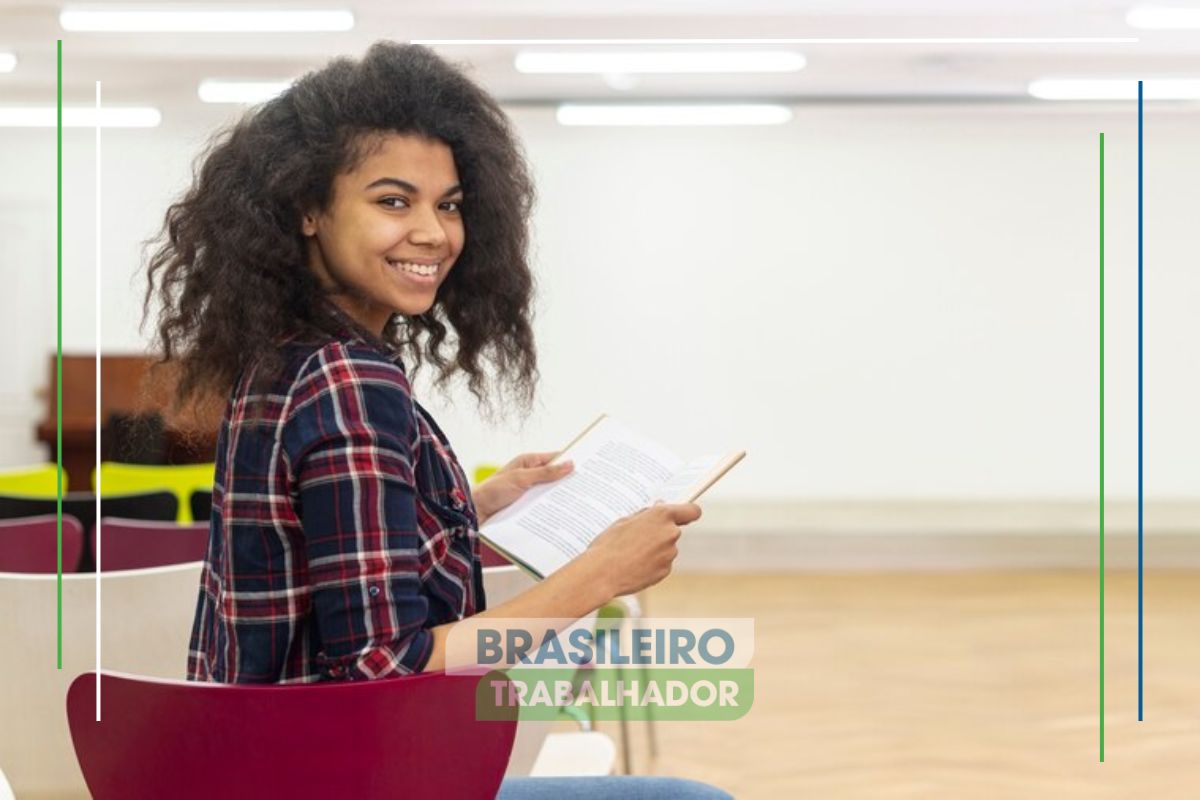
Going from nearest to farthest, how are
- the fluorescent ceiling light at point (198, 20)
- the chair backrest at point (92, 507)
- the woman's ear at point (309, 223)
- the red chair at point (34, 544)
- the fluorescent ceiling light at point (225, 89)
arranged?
the woman's ear at point (309, 223) < the red chair at point (34, 544) < the chair backrest at point (92, 507) < the fluorescent ceiling light at point (198, 20) < the fluorescent ceiling light at point (225, 89)

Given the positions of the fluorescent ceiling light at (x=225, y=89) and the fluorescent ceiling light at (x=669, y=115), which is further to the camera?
the fluorescent ceiling light at (x=225, y=89)

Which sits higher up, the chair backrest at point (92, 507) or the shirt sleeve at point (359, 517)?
the shirt sleeve at point (359, 517)

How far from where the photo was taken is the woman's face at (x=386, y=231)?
1399 mm

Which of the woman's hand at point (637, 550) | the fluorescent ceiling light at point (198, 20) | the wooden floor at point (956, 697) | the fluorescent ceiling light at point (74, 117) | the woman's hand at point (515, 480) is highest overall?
the fluorescent ceiling light at point (198, 20)

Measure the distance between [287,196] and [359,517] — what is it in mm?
374

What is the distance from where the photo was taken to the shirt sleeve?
1203mm

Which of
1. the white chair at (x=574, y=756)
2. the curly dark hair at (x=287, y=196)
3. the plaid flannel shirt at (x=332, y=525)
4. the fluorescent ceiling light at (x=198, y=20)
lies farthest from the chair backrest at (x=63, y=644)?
the fluorescent ceiling light at (x=198, y=20)

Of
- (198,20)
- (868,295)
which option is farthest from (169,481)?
(198,20)

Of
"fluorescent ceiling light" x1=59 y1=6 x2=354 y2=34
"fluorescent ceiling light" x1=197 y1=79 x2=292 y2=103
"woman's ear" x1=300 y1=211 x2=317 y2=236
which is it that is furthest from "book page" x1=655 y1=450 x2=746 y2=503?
"fluorescent ceiling light" x1=197 y1=79 x2=292 y2=103

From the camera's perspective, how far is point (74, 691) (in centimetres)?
120

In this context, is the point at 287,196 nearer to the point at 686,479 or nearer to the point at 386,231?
the point at 386,231

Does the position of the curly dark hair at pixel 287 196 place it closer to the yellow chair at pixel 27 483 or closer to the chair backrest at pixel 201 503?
the chair backrest at pixel 201 503

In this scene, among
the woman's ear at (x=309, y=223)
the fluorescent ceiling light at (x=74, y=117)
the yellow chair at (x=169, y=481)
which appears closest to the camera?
the woman's ear at (x=309, y=223)

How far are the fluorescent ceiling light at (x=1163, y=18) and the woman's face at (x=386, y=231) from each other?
482cm
